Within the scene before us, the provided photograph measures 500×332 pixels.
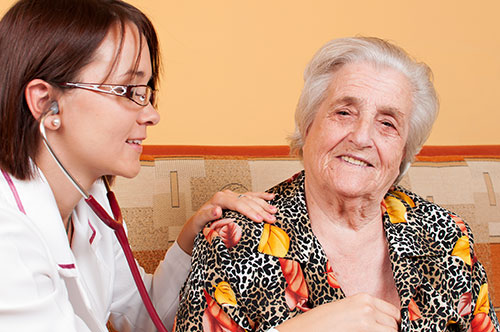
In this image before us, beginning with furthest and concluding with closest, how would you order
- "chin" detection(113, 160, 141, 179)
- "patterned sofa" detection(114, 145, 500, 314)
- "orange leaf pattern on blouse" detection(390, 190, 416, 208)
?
"patterned sofa" detection(114, 145, 500, 314), "orange leaf pattern on blouse" detection(390, 190, 416, 208), "chin" detection(113, 160, 141, 179)

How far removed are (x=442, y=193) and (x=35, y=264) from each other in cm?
142

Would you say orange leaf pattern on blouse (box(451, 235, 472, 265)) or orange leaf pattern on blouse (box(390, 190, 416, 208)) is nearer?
orange leaf pattern on blouse (box(451, 235, 472, 265))

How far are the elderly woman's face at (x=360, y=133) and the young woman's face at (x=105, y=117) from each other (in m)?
0.46

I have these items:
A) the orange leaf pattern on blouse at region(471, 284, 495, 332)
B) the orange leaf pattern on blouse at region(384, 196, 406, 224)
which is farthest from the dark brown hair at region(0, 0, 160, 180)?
the orange leaf pattern on blouse at region(471, 284, 495, 332)

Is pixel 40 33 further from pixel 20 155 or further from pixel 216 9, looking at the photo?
pixel 216 9

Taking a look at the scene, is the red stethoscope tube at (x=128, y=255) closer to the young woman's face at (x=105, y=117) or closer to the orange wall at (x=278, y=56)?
the young woman's face at (x=105, y=117)

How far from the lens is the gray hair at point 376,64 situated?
1534mm

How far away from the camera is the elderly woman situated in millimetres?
1386

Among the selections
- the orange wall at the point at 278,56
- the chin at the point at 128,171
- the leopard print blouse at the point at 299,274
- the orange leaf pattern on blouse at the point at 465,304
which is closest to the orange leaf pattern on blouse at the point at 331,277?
the leopard print blouse at the point at 299,274

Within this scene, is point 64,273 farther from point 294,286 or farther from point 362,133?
point 362,133

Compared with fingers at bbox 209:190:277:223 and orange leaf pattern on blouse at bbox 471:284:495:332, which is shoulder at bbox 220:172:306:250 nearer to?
fingers at bbox 209:190:277:223

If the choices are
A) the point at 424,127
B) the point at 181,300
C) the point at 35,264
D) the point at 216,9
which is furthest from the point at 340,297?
the point at 216,9

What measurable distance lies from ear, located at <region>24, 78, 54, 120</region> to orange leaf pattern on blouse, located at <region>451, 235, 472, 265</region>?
3.33ft

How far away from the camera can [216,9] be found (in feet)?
8.91
